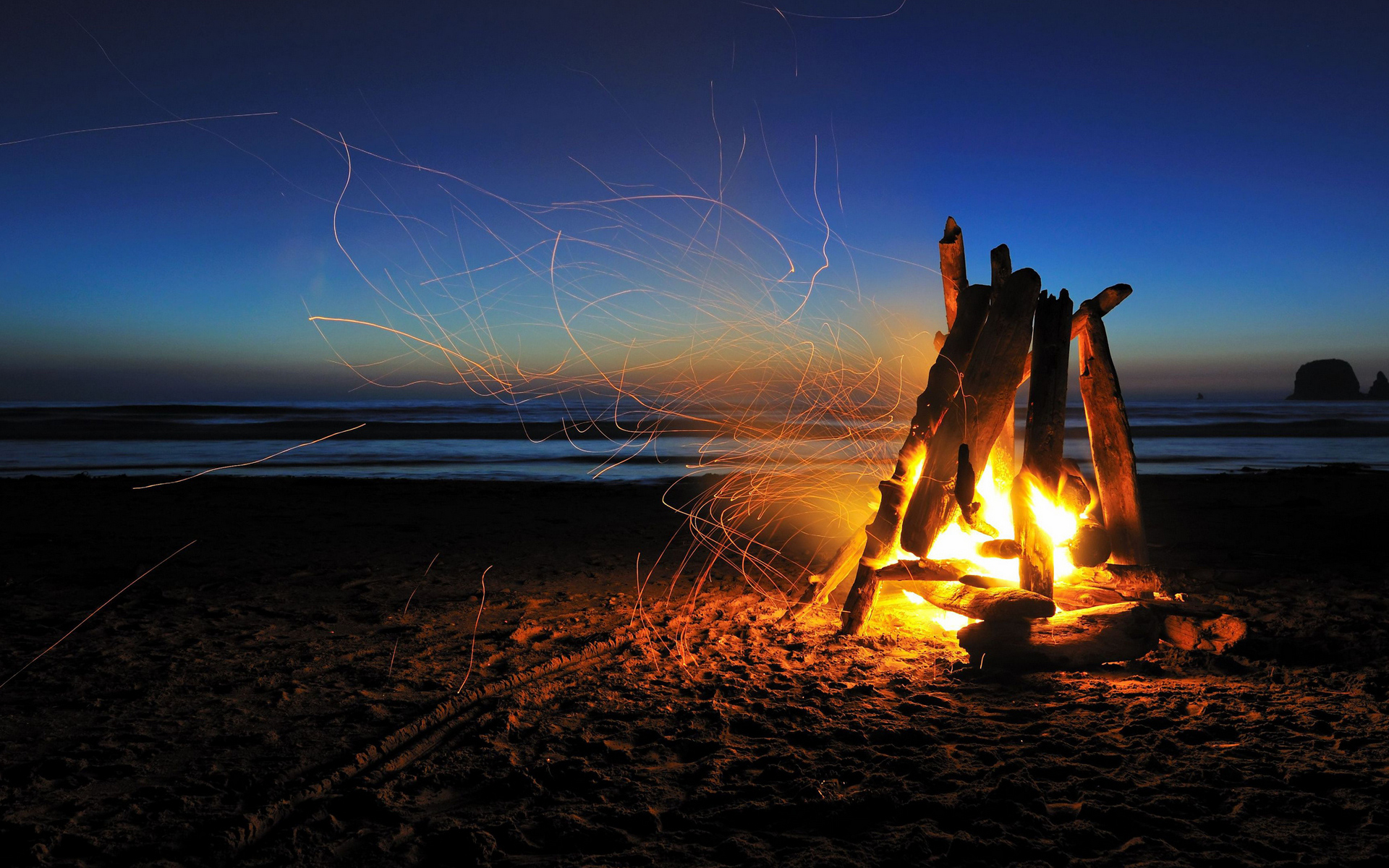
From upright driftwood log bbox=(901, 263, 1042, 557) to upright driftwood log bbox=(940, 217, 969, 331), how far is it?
44 cm

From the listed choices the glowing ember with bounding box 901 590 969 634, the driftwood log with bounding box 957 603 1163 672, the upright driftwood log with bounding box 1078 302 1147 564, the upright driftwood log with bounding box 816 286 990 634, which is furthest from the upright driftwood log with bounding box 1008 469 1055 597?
the upright driftwood log with bounding box 1078 302 1147 564

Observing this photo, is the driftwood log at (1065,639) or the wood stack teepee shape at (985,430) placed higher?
the wood stack teepee shape at (985,430)

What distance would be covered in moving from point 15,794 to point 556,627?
3066 mm

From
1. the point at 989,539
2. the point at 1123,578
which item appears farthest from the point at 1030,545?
the point at 1123,578

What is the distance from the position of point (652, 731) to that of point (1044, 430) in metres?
3.36

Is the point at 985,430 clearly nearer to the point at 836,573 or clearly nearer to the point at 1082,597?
the point at 1082,597

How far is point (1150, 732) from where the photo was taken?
3.50 metres

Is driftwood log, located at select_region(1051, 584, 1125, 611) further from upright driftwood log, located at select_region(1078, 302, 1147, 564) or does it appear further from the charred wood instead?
upright driftwood log, located at select_region(1078, 302, 1147, 564)

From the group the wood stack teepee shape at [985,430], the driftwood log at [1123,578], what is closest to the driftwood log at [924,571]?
the wood stack teepee shape at [985,430]

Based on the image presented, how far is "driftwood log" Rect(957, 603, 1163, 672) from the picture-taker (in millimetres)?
4453

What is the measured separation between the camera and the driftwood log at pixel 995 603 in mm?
4637

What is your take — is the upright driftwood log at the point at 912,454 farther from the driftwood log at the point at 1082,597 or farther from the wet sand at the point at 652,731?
the driftwood log at the point at 1082,597

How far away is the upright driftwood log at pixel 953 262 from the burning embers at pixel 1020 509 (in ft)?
0.04

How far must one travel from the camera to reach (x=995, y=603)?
4719mm
